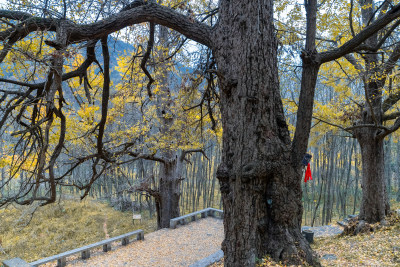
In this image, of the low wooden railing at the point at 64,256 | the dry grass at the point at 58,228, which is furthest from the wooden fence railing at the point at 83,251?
the dry grass at the point at 58,228

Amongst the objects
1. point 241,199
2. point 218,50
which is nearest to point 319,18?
point 218,50

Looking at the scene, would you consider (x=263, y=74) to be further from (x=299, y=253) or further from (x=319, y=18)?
(x=319, y=18)

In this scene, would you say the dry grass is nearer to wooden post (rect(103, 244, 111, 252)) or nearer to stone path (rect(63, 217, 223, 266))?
wooden post (rect(103, 244, 111, 252))

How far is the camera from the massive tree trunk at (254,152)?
2.26 metres

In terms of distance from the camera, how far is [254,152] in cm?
226

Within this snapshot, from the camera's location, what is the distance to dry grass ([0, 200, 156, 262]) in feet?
33.2

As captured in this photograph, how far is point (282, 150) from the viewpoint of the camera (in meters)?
2.36

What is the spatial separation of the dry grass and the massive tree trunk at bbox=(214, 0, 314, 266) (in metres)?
8.82

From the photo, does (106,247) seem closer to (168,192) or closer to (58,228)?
(168,192)

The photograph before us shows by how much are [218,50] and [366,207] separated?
19.5 feet

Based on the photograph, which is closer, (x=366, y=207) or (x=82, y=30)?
(x=82, y=30)

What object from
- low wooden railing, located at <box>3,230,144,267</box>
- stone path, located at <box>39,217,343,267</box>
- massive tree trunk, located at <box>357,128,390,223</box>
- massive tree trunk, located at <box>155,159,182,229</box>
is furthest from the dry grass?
massive tree trunk, located at <box>357,128,390,223</box>

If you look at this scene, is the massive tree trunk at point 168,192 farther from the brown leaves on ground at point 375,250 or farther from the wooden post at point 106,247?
the brown leaves on ground at point 375,250

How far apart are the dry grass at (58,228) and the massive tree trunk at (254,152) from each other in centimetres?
882
